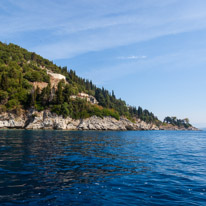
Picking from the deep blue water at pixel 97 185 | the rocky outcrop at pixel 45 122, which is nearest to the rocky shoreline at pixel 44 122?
the rocky outcrop at pixel 45 122

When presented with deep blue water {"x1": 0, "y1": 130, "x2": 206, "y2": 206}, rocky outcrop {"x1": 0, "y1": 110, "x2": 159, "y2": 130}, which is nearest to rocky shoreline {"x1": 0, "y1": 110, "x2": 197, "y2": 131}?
rocky outcrop {"x1": 0, "y1": 110, "x2": 159, "y2": 130}

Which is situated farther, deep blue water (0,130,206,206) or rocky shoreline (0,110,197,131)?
rocky shoreline (0,110,197,131)

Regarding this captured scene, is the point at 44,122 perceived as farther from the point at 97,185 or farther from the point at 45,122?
the point at 97,185

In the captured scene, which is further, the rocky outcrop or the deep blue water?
the rocky outcrop

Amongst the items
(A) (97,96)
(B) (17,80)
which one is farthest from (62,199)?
(A) (97,96)

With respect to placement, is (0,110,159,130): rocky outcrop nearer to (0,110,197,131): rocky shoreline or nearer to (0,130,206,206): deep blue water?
(0,110,197,131): rocky shoreline

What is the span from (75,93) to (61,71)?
58.9 meters

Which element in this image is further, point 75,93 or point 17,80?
point 75,93

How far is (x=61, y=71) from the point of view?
18188 centimetres

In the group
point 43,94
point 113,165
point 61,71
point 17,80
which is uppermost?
point 61,71

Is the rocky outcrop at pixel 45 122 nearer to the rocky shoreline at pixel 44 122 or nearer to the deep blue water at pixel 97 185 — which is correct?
the rocky shoreline at pixel 44 122

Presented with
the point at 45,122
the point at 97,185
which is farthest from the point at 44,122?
the point at 97,185

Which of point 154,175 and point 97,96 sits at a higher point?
point 97,96

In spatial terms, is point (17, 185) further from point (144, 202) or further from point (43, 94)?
point (43, 94)
